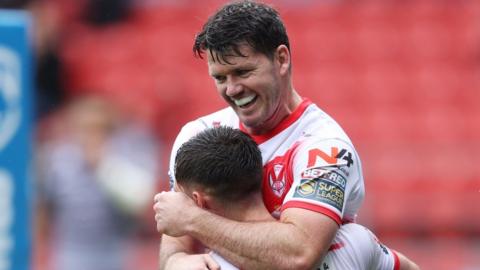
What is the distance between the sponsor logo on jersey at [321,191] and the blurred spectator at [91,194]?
4.27 metres

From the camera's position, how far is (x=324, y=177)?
411 centimetres

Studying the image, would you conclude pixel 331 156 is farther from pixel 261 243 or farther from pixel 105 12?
pixel 105 12

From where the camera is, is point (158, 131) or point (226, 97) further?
point (158, 131)

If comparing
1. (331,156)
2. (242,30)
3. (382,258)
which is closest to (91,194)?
(382,258)

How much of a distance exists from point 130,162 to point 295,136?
4.75m

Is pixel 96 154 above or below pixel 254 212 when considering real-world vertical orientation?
above

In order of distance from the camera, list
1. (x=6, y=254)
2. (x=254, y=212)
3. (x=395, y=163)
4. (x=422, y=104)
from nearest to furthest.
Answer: (x=254, y=212), (x=6, y=254), (x=395, y=163), (x=422, y=104)

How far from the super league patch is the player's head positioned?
35 centimetres

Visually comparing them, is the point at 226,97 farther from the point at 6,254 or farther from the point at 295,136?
the point at 6,254

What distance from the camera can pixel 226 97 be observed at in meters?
4.30

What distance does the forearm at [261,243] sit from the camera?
13.0 feet

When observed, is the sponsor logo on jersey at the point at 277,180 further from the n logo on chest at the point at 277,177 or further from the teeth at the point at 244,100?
the teeth at the point at 244,100

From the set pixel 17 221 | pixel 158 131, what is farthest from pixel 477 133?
pixel 17 221

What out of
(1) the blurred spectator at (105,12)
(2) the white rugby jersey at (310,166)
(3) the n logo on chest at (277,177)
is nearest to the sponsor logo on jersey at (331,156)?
(2) the white rugby jersey at (310,166)
